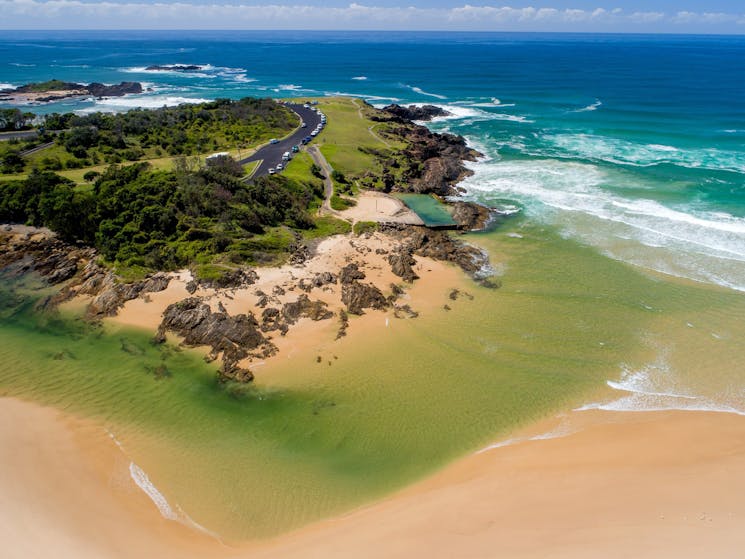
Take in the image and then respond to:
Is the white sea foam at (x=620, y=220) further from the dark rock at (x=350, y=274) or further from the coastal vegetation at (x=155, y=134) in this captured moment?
the coastal vegetation at (x=155, y=134)

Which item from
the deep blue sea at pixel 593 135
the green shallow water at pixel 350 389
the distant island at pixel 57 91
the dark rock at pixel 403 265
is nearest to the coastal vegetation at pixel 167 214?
the green shallow water at pixel 350 389

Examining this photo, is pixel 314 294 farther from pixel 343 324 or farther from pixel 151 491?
pixel 151 491

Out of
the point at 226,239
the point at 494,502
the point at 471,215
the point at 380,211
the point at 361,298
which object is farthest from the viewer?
the point at 380,211

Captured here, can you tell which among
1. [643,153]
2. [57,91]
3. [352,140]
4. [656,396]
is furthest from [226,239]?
[57,91]

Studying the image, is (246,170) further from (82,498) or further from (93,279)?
(82,498)

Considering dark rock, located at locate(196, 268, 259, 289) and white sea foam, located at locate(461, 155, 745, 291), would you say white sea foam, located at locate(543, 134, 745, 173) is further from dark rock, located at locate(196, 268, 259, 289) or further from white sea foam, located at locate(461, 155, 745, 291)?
dark rock, located at locate(196, 268, 259, 289)
